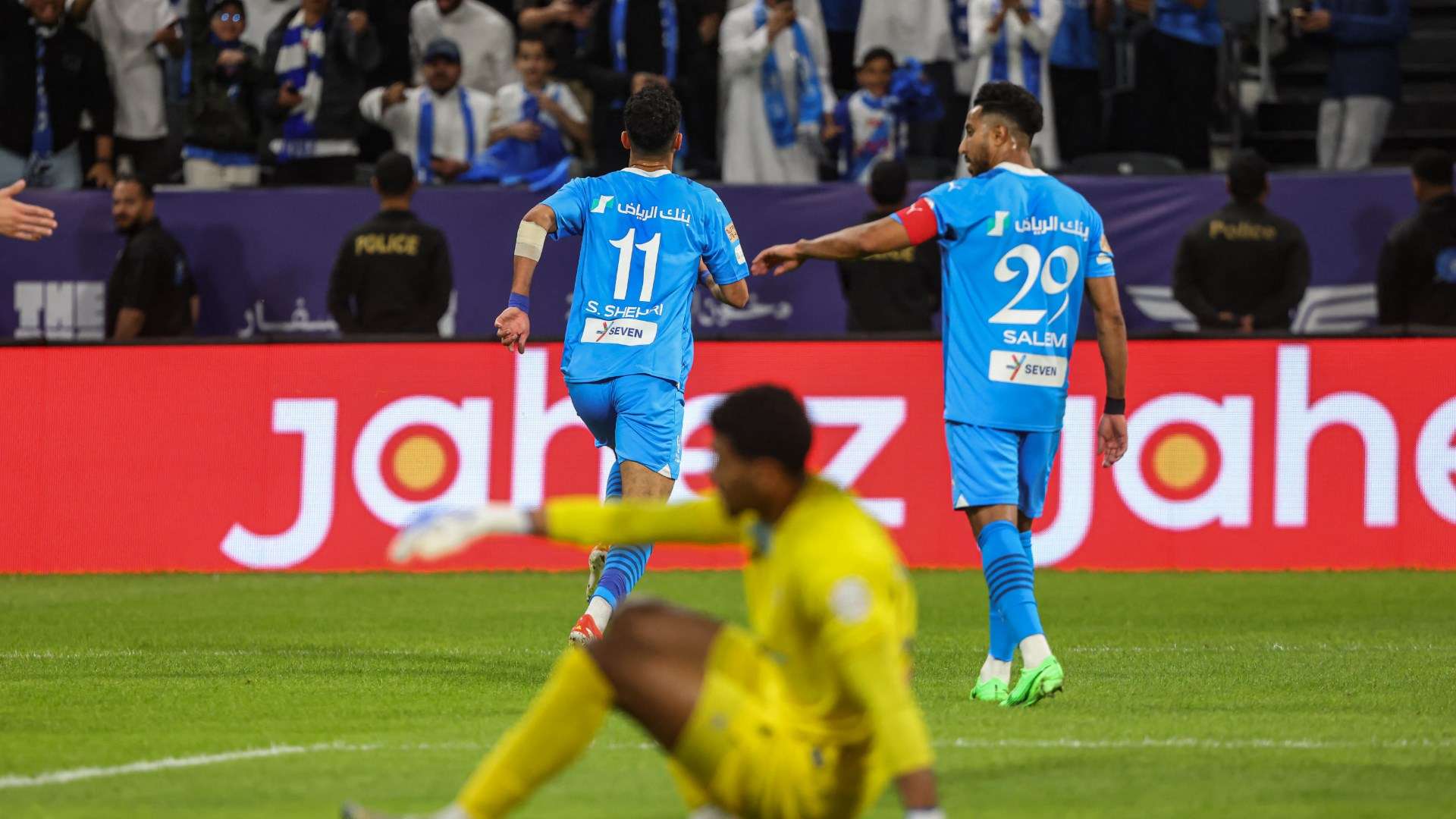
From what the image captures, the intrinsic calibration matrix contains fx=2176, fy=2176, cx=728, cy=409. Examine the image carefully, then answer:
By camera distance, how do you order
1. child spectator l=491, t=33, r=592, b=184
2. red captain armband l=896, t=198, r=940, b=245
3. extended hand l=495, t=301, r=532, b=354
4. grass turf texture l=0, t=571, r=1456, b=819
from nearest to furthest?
grass turf texture l=0, t=571, r=1456, b=819, red captain armband l=896, t=198, r=940, b=245, extended hand l=495, t=301, r=532, b=354, child spectator l=491, t=33, r=592, b=184

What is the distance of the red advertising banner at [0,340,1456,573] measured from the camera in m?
14.2

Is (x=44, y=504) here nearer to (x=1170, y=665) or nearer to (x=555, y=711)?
(x=1170, y=665)

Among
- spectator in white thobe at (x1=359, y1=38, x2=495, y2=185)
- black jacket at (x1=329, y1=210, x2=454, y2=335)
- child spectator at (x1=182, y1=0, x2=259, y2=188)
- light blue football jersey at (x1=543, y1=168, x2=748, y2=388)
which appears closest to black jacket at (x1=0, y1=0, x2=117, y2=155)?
child spectator at (x1=182, y1=0, x2=259, y2=188)

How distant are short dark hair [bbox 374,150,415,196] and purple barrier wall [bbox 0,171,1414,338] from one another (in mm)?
1599

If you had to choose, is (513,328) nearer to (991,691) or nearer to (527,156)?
(991,691)

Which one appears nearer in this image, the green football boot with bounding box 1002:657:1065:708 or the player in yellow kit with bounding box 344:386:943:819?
the player in yellow kit with bounding box 344:386:943:819

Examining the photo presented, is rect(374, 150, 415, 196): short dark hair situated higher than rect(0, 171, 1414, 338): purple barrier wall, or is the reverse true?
rect(374, 150, 415, 196): short dark hair

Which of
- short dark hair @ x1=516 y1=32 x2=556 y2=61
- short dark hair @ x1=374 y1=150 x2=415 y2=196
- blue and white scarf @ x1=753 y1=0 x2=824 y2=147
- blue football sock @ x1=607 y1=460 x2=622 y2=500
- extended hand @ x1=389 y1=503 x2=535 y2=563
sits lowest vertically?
blue football sock @ x1=607 y1=460 x2=622 y2=500

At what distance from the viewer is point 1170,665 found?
9.74 metres

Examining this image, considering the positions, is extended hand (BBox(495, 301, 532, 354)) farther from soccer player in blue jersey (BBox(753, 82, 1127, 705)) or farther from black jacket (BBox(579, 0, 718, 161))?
black jacket (BBox(579, 0, 718, 161))

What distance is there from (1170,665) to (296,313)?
9357 millimetres

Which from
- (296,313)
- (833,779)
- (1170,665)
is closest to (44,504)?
(296,313)

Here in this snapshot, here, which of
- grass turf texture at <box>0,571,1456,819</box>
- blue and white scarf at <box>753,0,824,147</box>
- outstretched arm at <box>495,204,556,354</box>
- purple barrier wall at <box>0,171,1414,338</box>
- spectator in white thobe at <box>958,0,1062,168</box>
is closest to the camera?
grass turf texture at <box>0,571,1456,819</box>

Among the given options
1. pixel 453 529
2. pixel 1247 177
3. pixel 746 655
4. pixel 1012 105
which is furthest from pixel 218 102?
pixel 746 655
